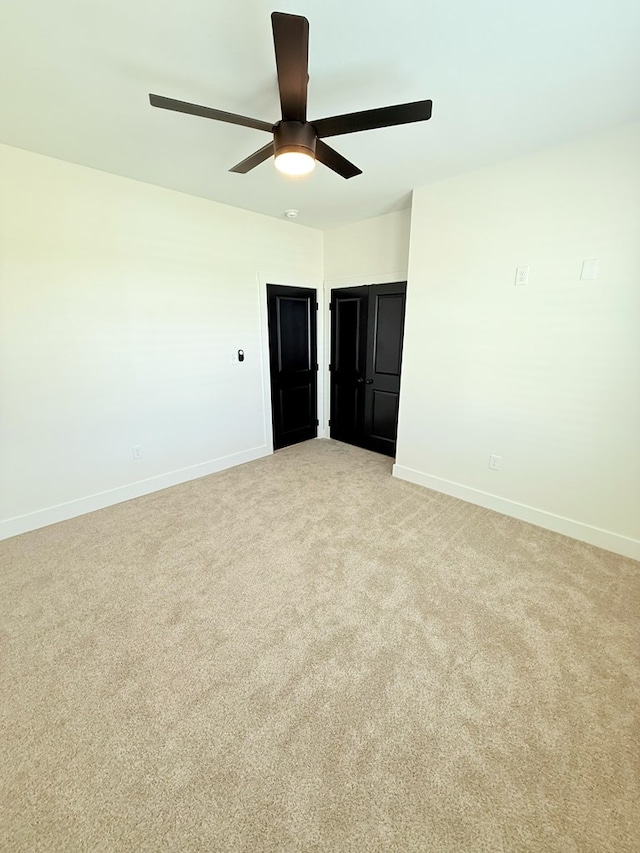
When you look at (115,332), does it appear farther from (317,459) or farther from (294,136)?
(317,459)

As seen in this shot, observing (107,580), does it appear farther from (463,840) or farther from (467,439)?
(467,439)

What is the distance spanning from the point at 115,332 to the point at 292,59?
7.81 ft

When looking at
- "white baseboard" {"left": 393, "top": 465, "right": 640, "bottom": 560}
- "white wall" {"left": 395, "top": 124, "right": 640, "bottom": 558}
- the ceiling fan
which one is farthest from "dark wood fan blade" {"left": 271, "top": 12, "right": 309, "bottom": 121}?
"white baseboard" {"left": 393, "top": 465, "right": 640, "bottom": 560}

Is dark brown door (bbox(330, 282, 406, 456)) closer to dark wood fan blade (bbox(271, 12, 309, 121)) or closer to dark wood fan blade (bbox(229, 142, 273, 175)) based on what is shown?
dark wood fan blade (bbox(229, 142, 273, 175))

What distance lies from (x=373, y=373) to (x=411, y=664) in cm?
305

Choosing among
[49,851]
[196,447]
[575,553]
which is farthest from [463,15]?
[196,447]

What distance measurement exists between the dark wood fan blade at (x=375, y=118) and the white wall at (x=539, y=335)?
4.97 ft

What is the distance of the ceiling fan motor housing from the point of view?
5.07 ft

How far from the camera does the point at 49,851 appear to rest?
3.46ft

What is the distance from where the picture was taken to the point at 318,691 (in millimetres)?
1521

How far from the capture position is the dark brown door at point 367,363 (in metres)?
3.87

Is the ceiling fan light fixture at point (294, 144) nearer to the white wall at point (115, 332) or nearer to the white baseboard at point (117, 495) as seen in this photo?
the white wall at point (115, 332)

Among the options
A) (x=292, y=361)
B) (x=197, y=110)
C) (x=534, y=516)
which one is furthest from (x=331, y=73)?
(x=534, y=516)

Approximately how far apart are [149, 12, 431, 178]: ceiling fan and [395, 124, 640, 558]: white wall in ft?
4.79
